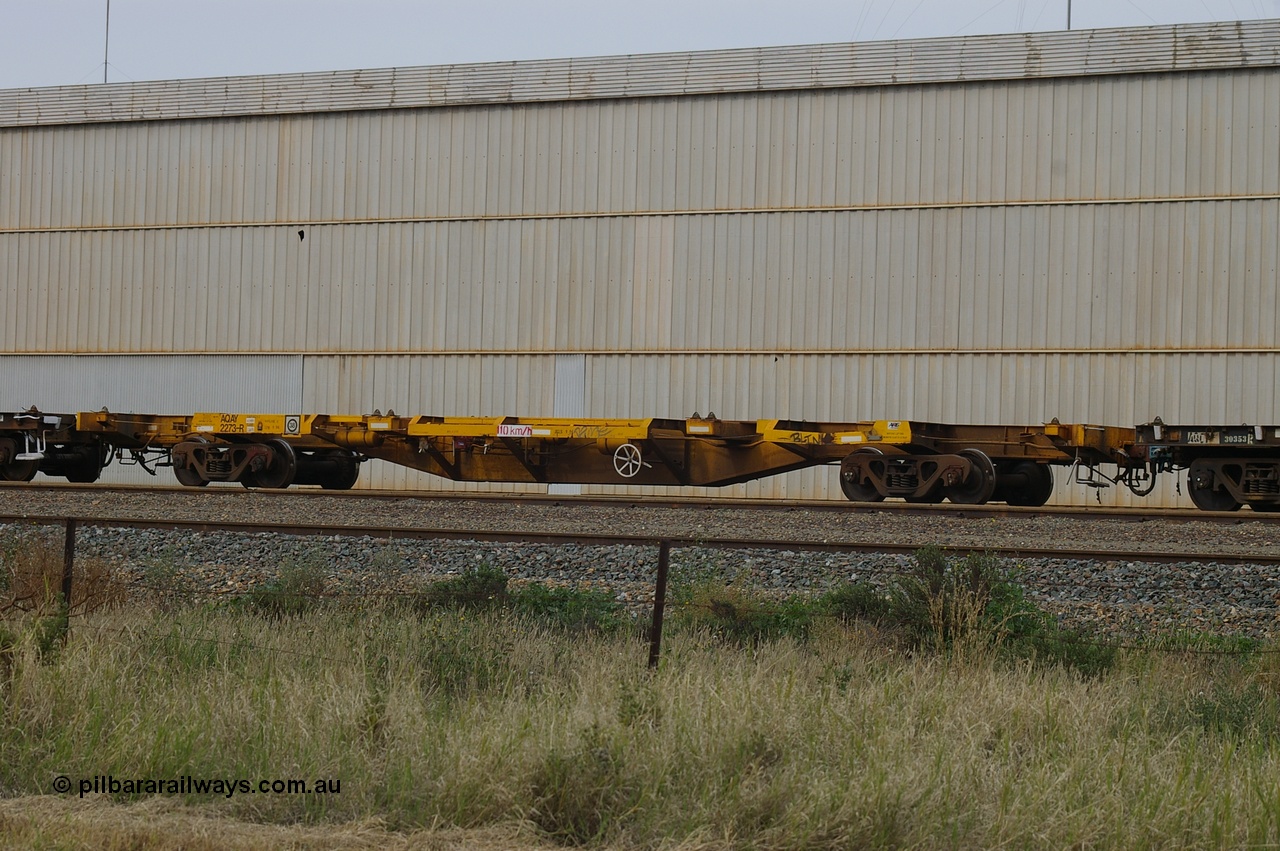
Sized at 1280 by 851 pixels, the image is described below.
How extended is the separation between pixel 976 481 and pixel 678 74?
13.0m

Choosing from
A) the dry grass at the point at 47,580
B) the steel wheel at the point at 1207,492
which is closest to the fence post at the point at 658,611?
the dry grass at the point at 47,580

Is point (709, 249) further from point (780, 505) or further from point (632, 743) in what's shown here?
point (632, 743)

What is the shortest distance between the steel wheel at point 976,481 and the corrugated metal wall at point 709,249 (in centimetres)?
704

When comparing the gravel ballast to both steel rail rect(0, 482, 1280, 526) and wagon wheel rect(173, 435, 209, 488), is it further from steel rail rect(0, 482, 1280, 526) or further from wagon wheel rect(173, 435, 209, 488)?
wagon wheel rect(173, 435, 209, 488)

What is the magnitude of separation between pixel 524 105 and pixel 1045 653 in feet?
73.5

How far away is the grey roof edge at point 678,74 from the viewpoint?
24516 millimetres

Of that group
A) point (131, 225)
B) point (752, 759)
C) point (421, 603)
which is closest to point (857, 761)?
point (752, 759)

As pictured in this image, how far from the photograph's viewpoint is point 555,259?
2736 centimetres

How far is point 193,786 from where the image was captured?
5.36 m

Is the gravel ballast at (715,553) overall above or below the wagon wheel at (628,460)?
below

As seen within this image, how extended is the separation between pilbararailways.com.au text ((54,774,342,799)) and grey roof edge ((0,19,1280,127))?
23244 mm

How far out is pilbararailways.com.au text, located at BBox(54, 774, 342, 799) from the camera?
531 centimetres

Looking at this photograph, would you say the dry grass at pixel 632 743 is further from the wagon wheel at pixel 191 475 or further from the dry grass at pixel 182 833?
the wagon wheel at pixel 191 475

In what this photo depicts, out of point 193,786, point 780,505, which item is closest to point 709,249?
point 780,505
